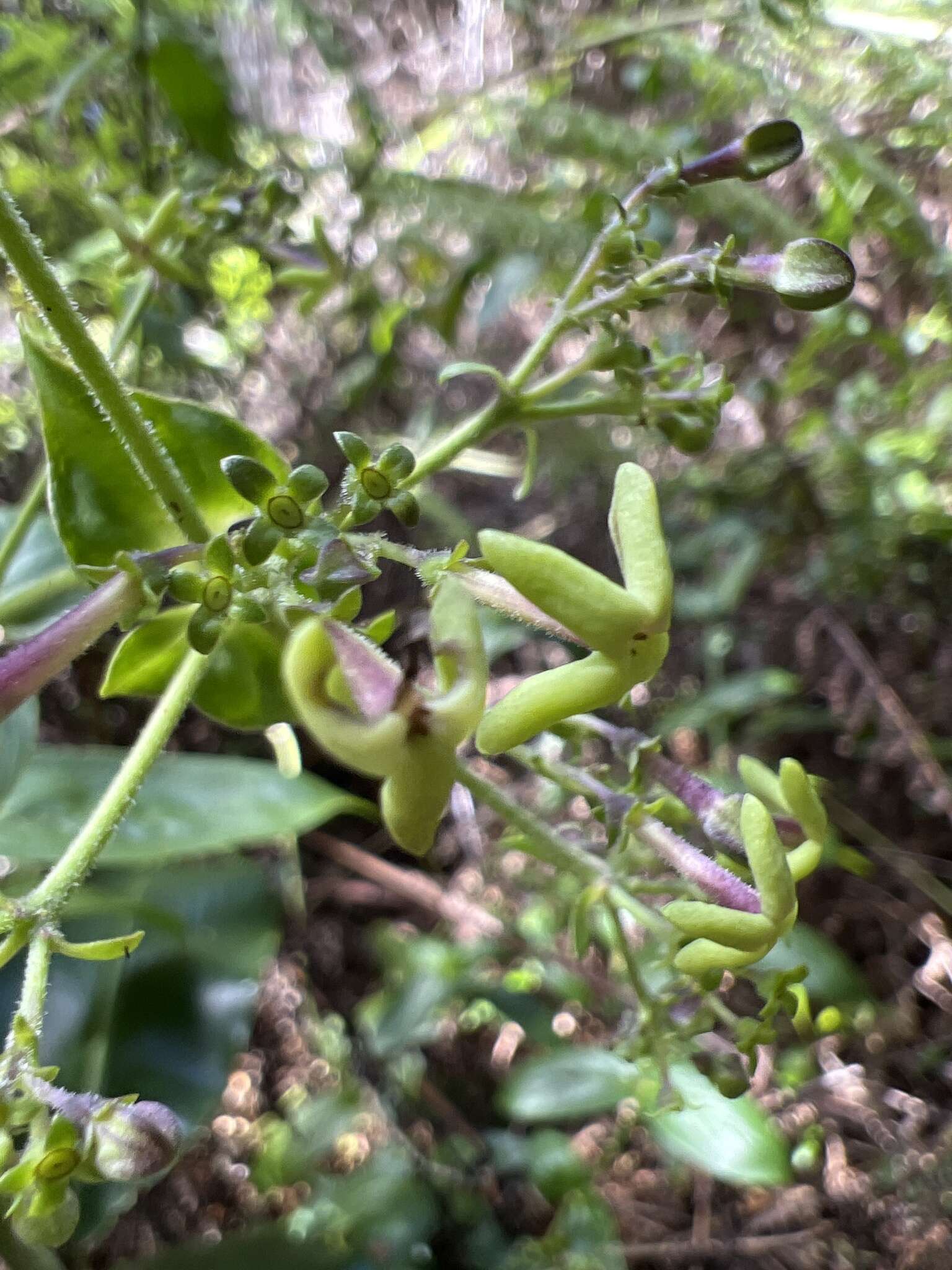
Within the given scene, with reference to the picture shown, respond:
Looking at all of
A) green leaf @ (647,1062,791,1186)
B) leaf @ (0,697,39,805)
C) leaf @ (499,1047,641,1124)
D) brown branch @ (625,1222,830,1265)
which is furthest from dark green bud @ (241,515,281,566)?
brown branch @ (625,1222,830,1265)

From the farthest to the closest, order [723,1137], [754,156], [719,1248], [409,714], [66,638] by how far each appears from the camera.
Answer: [719,1248], [723,1137], [754,156], [66,638], [409,714]

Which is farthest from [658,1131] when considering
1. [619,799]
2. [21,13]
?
[21,13]

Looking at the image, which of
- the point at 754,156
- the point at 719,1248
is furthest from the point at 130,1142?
the point at 719,1248

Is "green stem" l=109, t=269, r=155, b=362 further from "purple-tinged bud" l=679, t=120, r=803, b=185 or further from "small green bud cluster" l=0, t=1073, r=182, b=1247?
"small green bud cluster" l=0, t=1073, r=182, b=1247

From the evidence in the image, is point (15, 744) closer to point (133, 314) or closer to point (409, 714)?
point (133, 314)

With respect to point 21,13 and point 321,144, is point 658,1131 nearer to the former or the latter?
point 321,144
